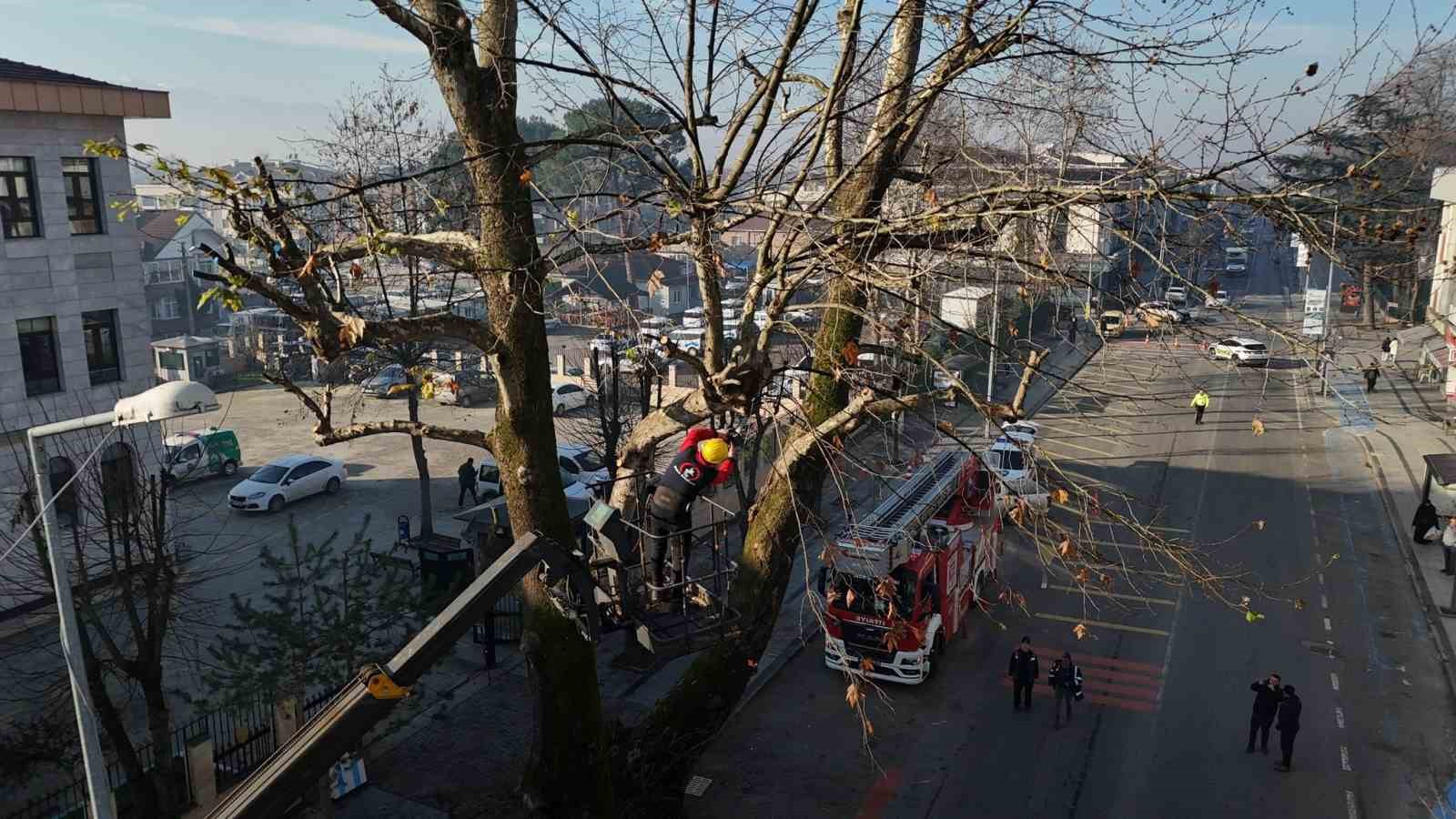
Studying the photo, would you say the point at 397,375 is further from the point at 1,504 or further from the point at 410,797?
the point at 410,797

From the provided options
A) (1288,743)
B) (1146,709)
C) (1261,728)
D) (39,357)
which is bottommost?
(1146,709)

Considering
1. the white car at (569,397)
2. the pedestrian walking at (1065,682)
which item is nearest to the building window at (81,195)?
the white car at (569,397)

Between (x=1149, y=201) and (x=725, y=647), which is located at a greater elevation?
(x=1149, y=201)

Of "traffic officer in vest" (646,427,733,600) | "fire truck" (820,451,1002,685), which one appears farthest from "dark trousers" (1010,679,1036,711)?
"traffic officer in vest" (646,427,733,600)

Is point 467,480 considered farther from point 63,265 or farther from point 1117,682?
point 1117,682

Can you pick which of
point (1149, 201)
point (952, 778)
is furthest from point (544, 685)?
point (952, 778)

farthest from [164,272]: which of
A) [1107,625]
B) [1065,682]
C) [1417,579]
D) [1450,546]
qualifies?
[1450,546]
